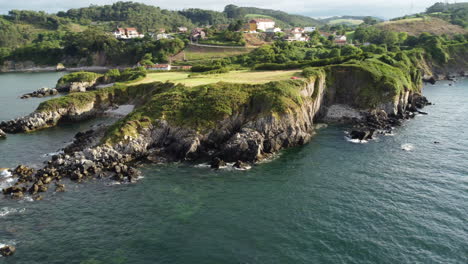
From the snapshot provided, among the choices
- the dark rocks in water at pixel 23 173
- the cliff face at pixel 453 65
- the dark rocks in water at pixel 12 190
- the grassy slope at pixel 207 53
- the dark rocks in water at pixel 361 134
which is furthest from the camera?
the grassy slope at pixel 207 53

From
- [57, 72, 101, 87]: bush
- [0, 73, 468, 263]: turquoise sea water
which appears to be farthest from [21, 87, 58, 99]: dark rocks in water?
[0, 73, 468, 263]: turquoise sea water

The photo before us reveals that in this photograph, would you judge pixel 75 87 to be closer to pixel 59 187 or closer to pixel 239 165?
pixel 59 187

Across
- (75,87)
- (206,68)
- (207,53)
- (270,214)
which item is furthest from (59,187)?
(207,53)

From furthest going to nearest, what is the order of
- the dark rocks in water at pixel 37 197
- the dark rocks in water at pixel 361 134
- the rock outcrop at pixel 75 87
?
the rock outcrop at pixel 75 87 < the dark rocks in water at pixel 361 134 < the dark rocks in water at pixel 37 197

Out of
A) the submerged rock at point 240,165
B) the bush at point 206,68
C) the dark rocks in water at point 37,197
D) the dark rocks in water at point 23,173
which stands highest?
the bush at point 206,68

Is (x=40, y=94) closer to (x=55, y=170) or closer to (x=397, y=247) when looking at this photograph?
(x=55, y=170)

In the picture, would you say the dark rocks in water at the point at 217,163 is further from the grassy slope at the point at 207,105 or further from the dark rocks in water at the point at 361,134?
the dark rocks in water at the point at 361,134

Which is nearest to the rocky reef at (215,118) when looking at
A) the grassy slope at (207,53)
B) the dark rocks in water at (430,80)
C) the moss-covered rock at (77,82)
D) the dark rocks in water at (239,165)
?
the dark rocks in water at (239,165)
